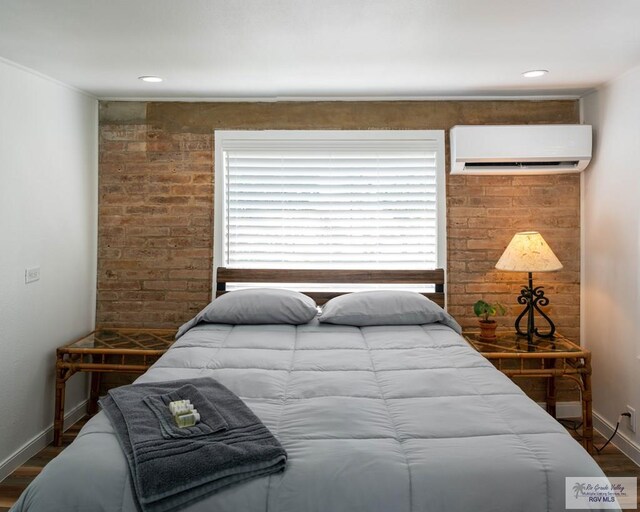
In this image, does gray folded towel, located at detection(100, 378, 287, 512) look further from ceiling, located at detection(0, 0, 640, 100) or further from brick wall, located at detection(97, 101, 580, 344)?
brick wall, located at detection(97, 101, 580, 344)

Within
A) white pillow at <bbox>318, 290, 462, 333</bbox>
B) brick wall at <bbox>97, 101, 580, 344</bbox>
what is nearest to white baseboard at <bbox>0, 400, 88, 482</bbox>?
brick wall at <bbox>97, 101, 580, 344</bbox>

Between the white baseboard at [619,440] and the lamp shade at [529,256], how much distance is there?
110cm

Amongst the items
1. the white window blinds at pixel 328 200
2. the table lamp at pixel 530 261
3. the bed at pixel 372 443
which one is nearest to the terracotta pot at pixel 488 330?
the table lamp at pixel 530 261

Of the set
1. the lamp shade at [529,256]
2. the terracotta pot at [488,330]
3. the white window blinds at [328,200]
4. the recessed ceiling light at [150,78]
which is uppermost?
the recessed ceiling light at [150,78]

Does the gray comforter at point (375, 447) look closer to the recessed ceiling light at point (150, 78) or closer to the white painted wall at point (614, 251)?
the white painted wall at point (614, 251)

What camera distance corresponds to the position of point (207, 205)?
4.27 meters

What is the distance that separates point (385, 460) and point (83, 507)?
0.89 meters

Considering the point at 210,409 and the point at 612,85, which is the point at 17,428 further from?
the point at 612,85

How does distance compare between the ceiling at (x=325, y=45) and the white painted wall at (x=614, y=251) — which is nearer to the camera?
the ceiling at (x=325, y=45)

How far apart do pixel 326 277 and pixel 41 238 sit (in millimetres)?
1916

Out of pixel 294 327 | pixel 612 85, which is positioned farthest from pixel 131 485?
pixel 612 85

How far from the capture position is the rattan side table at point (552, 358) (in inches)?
140

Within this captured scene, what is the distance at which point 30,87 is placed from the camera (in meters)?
3.45

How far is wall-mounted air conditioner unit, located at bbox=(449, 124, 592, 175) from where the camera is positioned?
3939 millimetres
